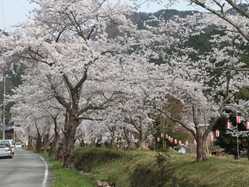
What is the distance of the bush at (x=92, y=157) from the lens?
1362 inches

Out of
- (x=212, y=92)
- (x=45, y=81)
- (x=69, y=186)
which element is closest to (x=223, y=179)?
(x=212, y=92)

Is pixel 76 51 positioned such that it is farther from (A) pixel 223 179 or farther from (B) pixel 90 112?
(A) pixel 223 179

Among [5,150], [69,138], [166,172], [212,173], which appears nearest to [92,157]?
[69,138]

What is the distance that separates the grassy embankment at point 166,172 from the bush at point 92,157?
105mm

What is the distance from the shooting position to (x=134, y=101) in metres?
26.5

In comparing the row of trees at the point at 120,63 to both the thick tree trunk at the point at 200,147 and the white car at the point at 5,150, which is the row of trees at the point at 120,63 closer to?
the thick tree trunk at the point at 200,147

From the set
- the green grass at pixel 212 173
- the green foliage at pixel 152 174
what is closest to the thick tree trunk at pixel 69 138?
the green foliage at pixel 152 174

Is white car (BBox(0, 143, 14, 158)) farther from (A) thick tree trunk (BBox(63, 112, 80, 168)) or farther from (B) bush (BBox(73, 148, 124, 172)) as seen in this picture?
(A) thick tree trunk (BBox(63, 112, 80, 168))

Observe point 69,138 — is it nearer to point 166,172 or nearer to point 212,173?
point 166,172

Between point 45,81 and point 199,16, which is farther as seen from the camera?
point 45,81

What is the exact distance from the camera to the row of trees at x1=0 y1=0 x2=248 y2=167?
20453mm

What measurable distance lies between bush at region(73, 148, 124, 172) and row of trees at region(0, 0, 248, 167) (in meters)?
2.16

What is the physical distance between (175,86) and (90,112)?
14298mm

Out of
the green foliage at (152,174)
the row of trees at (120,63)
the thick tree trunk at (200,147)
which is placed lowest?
the green foliage at (152,174)
